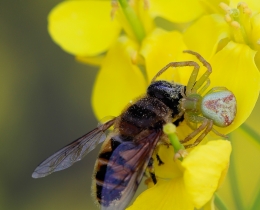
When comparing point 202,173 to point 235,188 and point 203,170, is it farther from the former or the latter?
point 235,188

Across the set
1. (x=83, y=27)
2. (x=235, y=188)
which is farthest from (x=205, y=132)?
(x=83, y=27)

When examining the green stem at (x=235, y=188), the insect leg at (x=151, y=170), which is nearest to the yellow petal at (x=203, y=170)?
the insect leg at (x=151, y=170)

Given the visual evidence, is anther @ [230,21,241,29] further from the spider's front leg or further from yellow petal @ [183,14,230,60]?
the spider's front leg

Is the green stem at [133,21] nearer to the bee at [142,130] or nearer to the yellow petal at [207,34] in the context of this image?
the yellow petal at [207,34]

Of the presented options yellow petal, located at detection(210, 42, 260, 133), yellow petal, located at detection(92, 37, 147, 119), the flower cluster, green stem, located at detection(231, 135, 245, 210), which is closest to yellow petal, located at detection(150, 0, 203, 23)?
the flower cluster

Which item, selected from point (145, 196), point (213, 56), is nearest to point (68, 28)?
point (213, 56)
